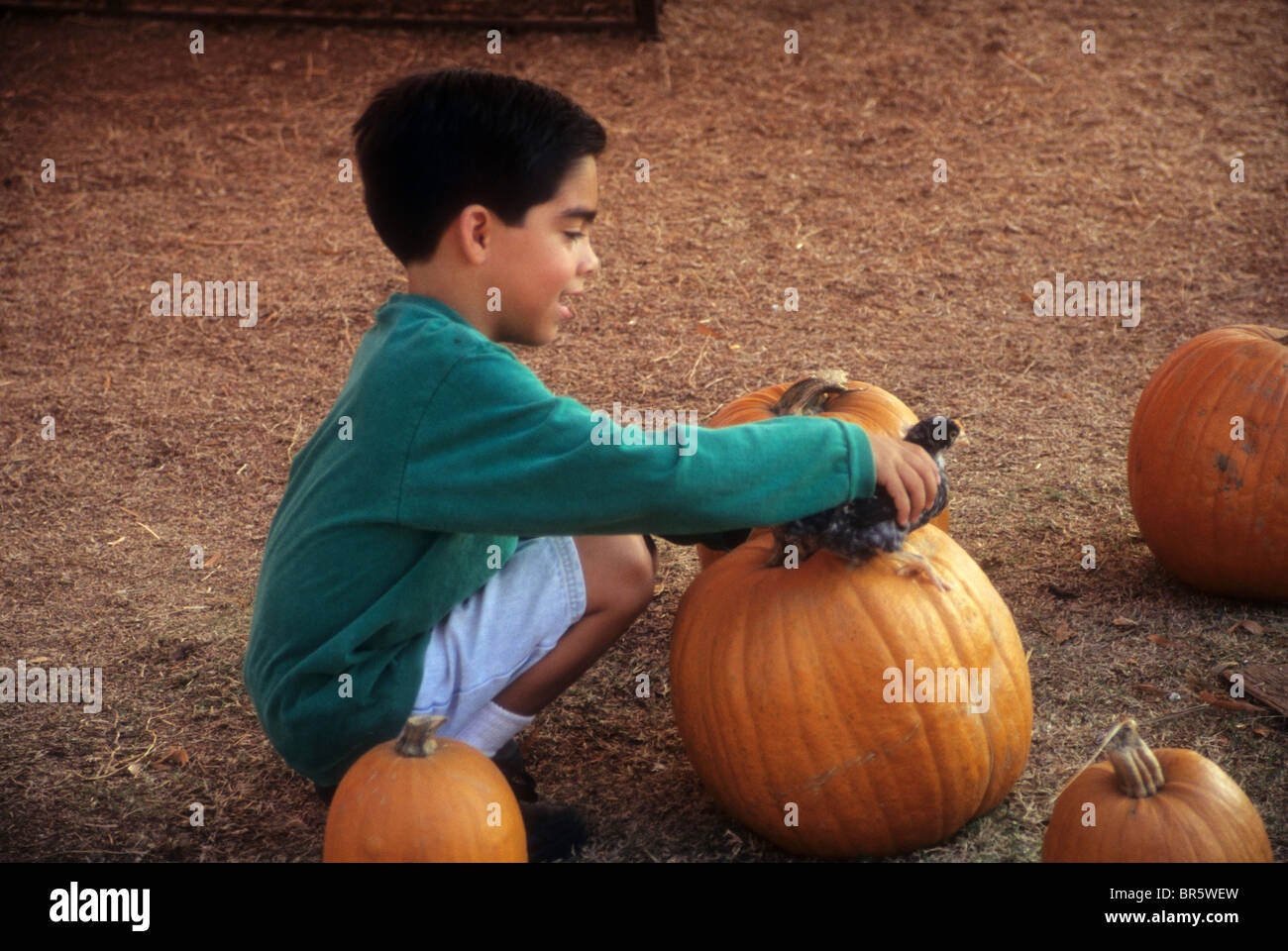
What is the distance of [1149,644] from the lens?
3.25 meters

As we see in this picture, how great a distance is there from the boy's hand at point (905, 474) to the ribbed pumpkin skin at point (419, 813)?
0.89m

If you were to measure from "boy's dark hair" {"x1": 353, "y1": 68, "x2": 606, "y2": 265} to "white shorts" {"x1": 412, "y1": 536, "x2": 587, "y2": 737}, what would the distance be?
0.67 m

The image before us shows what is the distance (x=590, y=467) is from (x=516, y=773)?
92 cm

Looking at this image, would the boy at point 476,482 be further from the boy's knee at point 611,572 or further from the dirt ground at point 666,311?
the dirt ground at point 666,311

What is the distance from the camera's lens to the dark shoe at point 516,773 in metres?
2.71

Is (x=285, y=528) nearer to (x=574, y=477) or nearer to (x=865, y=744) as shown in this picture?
(x=574, y=477)

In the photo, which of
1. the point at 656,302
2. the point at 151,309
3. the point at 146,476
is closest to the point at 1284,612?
the point at 656,302

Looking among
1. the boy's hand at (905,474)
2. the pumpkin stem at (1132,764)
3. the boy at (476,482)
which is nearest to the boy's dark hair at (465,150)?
the boy at (476,482)

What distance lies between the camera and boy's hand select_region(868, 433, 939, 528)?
7.35 feet

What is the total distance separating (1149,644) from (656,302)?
10.2ft

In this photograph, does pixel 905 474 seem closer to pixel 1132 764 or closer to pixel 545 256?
pixel 1132 764

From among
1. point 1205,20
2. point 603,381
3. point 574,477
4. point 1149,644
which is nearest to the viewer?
point 574,477

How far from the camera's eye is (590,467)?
83.7 inches

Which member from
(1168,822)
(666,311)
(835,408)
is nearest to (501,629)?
(835,408)
